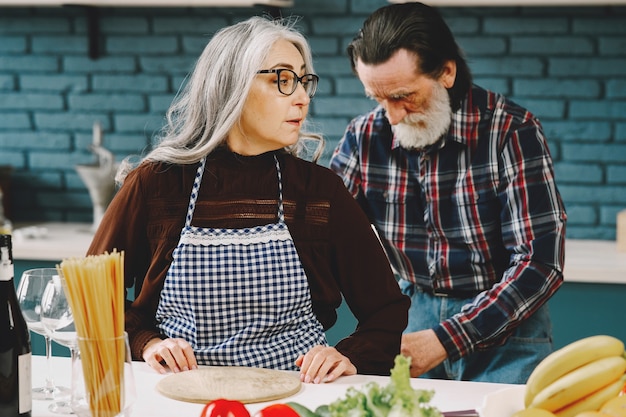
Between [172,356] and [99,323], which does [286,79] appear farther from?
[99,323]

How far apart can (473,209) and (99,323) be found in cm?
126

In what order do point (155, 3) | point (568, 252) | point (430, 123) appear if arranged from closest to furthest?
point (430, 123) < point (568, 252) < point (155, 3)

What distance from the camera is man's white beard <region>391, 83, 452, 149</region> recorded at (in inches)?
90.0

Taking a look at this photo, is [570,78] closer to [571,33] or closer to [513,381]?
[571,33]

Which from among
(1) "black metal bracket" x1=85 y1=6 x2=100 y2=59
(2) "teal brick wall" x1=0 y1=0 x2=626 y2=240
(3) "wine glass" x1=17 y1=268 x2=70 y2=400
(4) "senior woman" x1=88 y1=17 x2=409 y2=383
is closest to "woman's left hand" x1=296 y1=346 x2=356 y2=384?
(4) "senior woman" x1=88 y1=17 x2=409 y2=383

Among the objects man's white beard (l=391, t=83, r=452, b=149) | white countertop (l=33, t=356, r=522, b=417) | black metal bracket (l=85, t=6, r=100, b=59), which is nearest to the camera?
white countertop (l=33, t=356, r=522, b=417)

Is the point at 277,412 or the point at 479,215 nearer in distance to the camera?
the point at 277,412

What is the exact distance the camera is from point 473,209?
2320 mm

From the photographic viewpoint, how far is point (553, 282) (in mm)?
2221

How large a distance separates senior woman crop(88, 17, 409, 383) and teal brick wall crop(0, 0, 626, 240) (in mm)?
1587

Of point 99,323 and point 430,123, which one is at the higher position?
point 430,123

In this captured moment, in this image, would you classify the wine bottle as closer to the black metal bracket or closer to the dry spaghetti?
the dry spaghetti

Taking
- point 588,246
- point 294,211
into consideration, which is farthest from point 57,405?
point 588,246

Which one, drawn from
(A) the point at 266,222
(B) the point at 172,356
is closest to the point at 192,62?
(A) the point at 266,222
